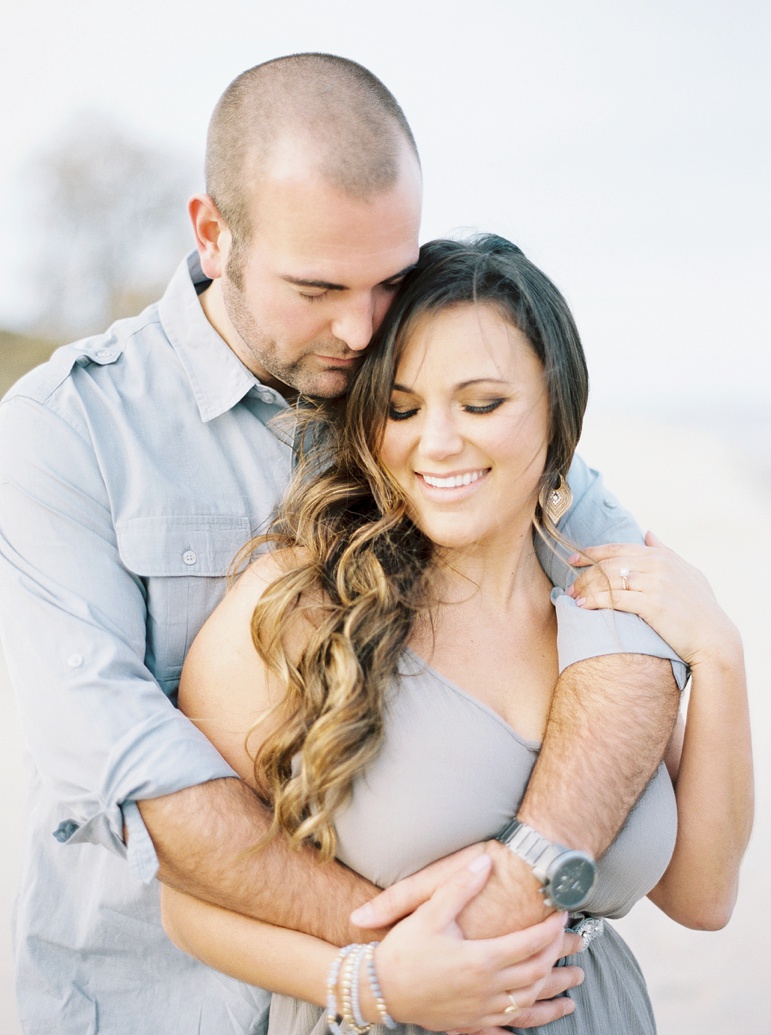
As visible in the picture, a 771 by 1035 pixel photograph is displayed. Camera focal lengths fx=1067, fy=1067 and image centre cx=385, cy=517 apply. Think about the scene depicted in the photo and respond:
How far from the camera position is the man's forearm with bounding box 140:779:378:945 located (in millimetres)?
1676

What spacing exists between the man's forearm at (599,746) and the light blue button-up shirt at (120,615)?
50 mm

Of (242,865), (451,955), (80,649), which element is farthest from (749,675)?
(80,649)

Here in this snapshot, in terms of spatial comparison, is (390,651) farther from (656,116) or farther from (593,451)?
(656,116)

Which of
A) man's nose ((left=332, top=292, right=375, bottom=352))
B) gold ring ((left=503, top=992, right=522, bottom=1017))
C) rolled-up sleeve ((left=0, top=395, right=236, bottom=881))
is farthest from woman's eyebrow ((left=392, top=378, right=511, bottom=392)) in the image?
gold ring ((left=503, top=992, right=522, bottom=1017))

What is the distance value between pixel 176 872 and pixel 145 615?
479 mm

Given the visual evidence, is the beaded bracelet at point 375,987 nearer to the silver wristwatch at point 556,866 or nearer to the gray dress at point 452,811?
the gray dress at point 452,811

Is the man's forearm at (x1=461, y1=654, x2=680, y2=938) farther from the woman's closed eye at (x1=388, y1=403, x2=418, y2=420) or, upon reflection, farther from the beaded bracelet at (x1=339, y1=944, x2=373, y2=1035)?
the woman's closed eye at (x1=388, y1=403, x2=418, y2=420)

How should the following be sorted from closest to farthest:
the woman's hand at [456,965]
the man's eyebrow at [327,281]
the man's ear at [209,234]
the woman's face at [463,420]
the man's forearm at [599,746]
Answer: the woman's hand at [456,965] → the man's forearm at [599,746] → the woman's face at [463,420] → the man's eyebrow at [327,281] → the man's ear at [209,234]

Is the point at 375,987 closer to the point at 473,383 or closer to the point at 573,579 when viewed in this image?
the point at 573,579

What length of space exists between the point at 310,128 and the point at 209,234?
1.11ft

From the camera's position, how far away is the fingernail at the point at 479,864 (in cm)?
168

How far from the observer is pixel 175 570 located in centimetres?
195

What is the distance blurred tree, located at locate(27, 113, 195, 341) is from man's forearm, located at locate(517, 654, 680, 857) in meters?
7.08

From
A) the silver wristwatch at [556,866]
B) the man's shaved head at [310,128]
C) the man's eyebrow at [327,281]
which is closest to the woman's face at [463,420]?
the man's eyebrow at [327,281]
